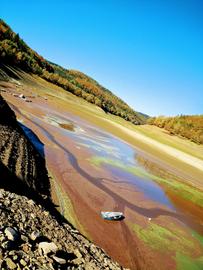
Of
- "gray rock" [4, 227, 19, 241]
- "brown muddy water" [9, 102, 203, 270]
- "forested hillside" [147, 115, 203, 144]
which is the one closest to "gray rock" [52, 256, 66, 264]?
"gray rock" [4, 227, 19, 241]

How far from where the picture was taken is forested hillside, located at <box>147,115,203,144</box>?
2901 inches

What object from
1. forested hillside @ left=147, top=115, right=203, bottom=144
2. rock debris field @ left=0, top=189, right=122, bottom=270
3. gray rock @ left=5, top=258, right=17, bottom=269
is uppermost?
forested hillside @ left=147, top=115, right=203, bottom=144

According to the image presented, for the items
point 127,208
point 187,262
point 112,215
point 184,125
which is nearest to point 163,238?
point 187,262

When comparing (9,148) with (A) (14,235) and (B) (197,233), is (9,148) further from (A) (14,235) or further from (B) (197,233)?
(B) (197,233)

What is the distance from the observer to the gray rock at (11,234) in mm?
5814

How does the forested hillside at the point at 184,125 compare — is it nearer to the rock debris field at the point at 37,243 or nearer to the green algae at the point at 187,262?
the green algae at the point at 187,262

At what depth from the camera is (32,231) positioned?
7062mm

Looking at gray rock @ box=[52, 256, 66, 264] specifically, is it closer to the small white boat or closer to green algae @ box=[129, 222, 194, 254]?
the small white boat

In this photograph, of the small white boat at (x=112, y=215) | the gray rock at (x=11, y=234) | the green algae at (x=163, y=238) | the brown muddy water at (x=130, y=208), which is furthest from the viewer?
the small white boat at (x=112, y=215)

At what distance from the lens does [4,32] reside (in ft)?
304

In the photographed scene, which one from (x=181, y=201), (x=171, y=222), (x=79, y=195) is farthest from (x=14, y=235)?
(x=181, y=201)

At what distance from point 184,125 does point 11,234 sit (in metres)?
80.4

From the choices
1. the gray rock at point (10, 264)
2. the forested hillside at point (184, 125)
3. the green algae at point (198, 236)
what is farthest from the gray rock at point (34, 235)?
the forested hillside at point (184, 125)

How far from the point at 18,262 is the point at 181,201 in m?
16.8
